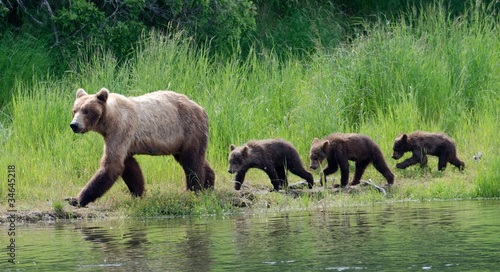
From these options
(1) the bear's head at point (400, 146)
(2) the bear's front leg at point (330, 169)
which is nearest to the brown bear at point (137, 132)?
(2) the bear's front leg at point (330, 169)

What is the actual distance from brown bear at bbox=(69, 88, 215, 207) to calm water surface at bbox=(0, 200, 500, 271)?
682mm

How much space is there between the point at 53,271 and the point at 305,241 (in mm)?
2231

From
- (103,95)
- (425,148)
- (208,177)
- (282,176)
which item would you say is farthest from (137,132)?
(425,148)

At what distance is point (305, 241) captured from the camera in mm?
6809

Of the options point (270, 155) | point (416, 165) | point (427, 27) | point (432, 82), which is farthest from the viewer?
point (427, 27)

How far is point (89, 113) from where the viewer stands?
938 cm

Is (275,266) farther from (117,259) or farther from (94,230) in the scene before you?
(94,230)

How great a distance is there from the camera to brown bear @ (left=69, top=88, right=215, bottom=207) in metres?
9.39

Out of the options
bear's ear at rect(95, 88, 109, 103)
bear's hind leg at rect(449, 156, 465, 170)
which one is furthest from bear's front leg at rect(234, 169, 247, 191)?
bear's hind leg at rect(449, 156, 465, 170)

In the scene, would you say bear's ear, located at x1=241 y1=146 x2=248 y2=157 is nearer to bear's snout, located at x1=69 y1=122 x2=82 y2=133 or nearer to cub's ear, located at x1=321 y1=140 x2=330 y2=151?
cub's ear, located at x1=321 y1=140 x2=330 y2=151

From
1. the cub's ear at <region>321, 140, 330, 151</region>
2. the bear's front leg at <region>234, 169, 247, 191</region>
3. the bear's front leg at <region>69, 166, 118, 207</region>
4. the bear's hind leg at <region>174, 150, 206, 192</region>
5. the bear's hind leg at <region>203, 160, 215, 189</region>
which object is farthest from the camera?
the cub's ear at <region>321, 140, 330, 151</region>

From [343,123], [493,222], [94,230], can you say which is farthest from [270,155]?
[493,222]

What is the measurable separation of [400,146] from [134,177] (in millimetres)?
4226

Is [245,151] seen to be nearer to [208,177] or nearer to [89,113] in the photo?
[208,177]
